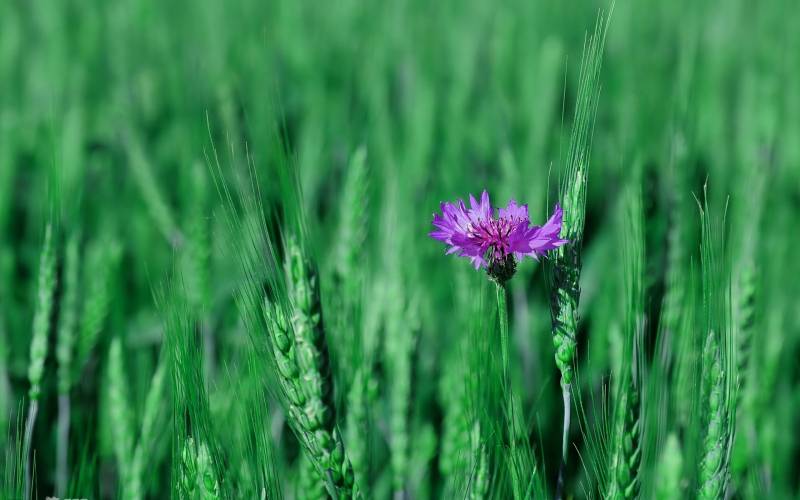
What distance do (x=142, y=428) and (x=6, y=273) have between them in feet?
2.20

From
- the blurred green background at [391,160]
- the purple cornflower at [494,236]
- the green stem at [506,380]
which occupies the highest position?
the blurred green background at [391,160]

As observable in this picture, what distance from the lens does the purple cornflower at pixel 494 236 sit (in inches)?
28.8

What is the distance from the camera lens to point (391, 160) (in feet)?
5.24

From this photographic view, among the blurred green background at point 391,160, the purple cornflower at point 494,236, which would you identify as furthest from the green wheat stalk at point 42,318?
the purple cornflower at point 494,236

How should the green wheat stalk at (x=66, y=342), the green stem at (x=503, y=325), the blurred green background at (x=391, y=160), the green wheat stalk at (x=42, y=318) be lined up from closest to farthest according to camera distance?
1. the green stem at (x=503, y=325)
2. the green wheat stalk at (x=42, y=318)
3. the green wheat stalk at (x=66, y=342)
4. the blurred green background at (x=391, y=160)

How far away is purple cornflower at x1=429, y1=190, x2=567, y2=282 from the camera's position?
2.40 feet

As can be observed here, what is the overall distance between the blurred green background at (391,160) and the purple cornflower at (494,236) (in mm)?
102

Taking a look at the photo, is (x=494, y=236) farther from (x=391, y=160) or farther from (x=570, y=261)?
(x=391, y=160)

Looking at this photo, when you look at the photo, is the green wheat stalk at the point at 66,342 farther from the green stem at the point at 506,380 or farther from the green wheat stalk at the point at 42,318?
the green stem at the point at 506,380

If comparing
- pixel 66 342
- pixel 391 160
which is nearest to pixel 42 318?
pixel 66 342

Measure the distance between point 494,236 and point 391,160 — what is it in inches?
33.3

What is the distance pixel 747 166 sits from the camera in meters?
1.68

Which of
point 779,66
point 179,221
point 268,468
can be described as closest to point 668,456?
point 268,468

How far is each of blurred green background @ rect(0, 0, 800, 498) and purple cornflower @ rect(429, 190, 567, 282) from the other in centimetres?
10
